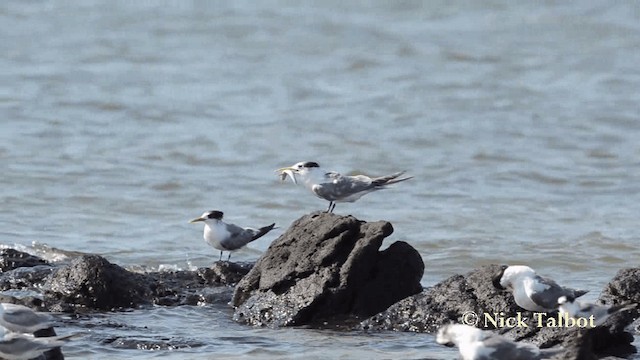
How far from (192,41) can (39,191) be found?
9508 mm

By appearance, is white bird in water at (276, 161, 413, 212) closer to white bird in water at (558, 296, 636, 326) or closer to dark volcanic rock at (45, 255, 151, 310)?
dark volcanic rock at (45, 255, 151, 310)

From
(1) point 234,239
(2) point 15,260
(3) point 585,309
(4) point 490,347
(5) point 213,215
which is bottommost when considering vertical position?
(4) point 490,347

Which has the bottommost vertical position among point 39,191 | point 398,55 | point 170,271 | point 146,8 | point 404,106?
point 170,271

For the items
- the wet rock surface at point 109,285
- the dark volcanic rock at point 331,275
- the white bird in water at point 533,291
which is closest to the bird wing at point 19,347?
the wet rock surface at point 109,285

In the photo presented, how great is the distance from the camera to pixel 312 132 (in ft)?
59.9

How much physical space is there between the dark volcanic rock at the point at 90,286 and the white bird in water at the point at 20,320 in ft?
5.97

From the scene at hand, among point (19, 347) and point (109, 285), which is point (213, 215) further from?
point (19, 347)

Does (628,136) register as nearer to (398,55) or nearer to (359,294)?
(398,55)

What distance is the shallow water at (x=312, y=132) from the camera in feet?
40.0

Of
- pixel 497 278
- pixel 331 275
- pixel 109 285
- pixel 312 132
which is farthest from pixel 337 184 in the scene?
pixel 312 132

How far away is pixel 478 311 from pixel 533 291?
0.67 m

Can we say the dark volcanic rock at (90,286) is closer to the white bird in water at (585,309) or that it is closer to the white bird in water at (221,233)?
the white bird in water at (221,233)

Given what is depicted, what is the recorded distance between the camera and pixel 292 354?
8219 mm

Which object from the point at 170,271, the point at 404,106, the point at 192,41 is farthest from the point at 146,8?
the point at 170,271
